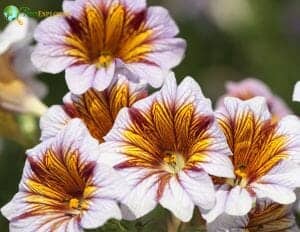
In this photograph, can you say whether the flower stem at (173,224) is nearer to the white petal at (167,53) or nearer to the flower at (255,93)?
the white petal at (167,53)

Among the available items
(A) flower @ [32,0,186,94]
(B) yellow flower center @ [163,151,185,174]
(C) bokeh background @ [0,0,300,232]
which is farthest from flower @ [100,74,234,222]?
(C) bokeh background @ [0,0,300,232]

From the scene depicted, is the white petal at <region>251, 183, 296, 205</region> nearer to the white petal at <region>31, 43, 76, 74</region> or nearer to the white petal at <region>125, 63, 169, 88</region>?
the white petal at <region>125, 63, 169, 88</region>

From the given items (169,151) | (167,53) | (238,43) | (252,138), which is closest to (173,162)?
(169,151)

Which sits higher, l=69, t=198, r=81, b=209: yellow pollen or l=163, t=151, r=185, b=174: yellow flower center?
l=163, t=151, r=185, b=174: yellow flower center

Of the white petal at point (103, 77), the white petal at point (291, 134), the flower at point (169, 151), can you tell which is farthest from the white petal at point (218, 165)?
the white petal at point (103, 77)

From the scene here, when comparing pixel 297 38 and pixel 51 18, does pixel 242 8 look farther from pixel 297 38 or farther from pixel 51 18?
pixel 51 18

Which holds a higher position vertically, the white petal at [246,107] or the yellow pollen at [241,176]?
the white petal at [246,107]

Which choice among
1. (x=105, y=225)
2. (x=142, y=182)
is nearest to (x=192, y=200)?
(x=142, y=182)

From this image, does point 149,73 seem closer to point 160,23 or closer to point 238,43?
point 160,23
